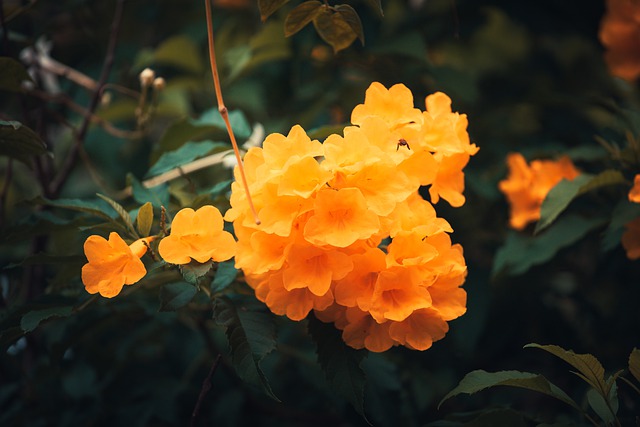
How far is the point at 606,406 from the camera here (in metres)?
1.04

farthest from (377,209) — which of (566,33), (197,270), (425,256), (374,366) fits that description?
(566,33)

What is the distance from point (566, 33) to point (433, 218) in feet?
4.63

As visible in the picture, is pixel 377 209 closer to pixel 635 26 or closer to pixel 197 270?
pixel 197 270

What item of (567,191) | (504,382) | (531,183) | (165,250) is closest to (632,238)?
(567,191)

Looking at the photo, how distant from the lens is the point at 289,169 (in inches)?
37.0

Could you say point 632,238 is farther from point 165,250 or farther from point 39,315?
point 39,315

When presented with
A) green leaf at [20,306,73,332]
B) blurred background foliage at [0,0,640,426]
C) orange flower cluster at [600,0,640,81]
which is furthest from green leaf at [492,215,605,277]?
green leaf at [20,306,73,332]

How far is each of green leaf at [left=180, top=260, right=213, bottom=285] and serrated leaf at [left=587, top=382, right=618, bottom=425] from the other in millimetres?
732

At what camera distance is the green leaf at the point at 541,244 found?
4.57 ft

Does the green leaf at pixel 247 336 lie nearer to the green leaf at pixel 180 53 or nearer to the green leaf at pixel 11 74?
the green leaf at pixel 11 74

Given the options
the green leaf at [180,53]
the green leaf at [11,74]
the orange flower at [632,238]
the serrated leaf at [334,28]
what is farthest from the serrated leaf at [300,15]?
the green leaf at [180,53]

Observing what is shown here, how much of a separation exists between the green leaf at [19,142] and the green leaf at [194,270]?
446 mm

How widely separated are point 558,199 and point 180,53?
4.40 feet

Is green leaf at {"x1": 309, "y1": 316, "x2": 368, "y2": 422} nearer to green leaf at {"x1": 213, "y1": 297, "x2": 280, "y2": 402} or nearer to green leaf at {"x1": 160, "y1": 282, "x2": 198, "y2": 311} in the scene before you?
green leaf at {"x1": 213, "y1": 297, "x2": 280, "y2": 402}
